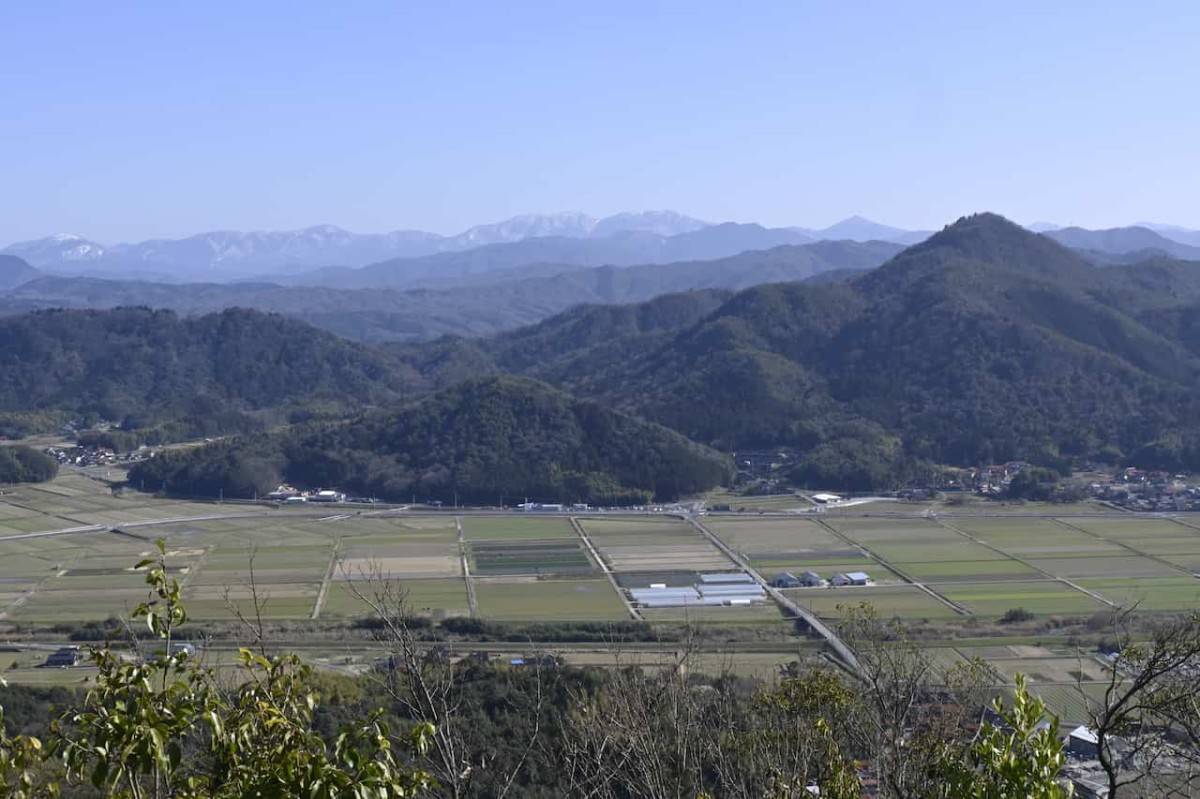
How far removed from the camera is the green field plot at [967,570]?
32.4m

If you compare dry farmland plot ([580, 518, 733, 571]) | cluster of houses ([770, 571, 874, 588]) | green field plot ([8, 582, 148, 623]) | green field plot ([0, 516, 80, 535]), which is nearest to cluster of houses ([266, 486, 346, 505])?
green field plot ([0, 516, 80, 535])

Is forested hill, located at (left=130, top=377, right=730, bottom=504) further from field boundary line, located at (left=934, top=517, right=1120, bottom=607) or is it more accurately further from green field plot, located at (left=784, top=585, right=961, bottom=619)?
green field plot, located at (left=784, top=585, right=961, bottom=619)

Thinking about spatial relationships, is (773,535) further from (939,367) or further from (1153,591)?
(939,367)

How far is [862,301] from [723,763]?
2654 inches

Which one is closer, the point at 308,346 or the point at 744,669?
the point at 744,669

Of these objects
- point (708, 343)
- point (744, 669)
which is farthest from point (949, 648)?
point (708, 343)

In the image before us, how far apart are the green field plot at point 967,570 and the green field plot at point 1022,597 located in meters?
0.66

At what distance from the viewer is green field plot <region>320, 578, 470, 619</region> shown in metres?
28.7

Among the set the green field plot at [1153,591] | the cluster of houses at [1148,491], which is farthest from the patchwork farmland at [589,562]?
the cluster of houses at [1148,491]

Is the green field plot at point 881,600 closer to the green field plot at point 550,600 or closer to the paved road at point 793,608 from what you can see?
the paved road at point 793,608

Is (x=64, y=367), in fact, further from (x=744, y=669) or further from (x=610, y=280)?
(x=610, y=280)

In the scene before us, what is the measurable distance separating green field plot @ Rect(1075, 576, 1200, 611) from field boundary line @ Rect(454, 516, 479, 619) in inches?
594

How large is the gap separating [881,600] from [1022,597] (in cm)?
361

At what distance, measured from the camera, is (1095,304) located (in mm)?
65562
